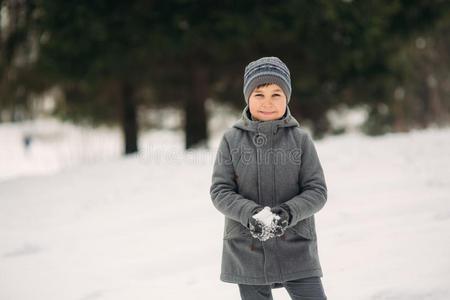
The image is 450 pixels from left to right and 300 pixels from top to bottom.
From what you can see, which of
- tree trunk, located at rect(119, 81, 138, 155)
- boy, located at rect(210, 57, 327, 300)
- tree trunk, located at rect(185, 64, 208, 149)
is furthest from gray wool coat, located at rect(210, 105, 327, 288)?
tree trunk, located at rect(119, 81, 138, 155)

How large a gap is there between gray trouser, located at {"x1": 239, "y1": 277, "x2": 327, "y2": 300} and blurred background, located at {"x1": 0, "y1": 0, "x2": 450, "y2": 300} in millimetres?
896

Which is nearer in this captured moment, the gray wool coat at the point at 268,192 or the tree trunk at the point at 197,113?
the gray wool coat at the point at 268,192

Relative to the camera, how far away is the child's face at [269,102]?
6.58 ft

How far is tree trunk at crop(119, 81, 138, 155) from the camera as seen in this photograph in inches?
440

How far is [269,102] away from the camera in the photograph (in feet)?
6.57

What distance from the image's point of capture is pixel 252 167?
1981mm

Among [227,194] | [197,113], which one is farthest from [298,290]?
[197,113]

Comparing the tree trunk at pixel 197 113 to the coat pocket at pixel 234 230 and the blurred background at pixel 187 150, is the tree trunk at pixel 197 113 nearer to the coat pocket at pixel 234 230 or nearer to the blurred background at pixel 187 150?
the blurred background at pixel 187 150

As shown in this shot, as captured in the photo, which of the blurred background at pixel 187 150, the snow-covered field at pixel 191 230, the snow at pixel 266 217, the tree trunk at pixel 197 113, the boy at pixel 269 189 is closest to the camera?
the snow at pixel 266 217

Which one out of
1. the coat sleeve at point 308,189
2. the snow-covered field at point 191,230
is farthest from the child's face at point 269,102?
the snow-covered field at point 191,230

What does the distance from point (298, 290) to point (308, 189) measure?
19.3 inches

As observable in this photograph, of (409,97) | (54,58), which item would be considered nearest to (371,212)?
(54,58)

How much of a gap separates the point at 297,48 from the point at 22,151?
2219 cm

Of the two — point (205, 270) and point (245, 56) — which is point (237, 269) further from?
point (245, 56)
